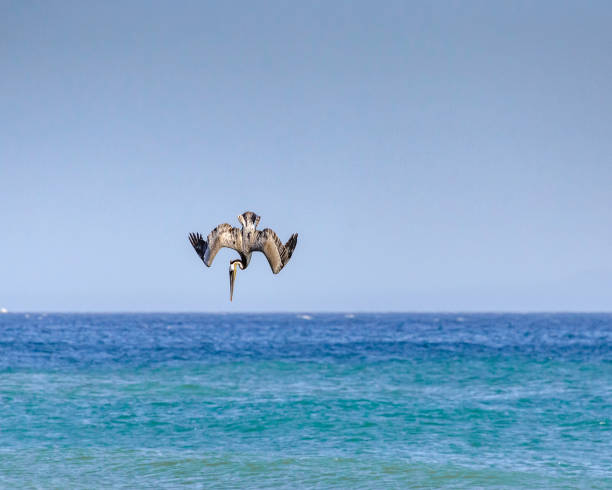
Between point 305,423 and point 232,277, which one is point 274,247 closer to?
point 232,277

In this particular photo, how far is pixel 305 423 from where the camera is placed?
108ft

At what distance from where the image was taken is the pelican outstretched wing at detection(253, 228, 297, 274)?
11.4 metres

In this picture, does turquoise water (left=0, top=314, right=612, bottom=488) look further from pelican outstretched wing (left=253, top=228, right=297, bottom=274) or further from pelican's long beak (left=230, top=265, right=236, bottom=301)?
pelican's long beak (left=230, top=265, right=236, bottom=301)

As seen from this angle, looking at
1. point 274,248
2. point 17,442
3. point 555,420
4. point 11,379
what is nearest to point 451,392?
point 555,420

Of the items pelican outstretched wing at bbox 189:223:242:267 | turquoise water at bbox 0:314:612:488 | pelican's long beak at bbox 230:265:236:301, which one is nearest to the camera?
pelican's long beak at bbox 230:265:236:301

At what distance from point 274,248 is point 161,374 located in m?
40.5

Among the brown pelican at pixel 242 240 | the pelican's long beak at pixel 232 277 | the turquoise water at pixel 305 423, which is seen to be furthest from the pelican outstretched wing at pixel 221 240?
the turquoise water at pixel 305 423

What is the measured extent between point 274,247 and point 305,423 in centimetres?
2260

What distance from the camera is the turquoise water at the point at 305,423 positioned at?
82.0ft

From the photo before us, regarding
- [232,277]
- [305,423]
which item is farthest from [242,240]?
[305,423]

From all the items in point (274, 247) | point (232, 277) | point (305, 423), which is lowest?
point (305, 423)

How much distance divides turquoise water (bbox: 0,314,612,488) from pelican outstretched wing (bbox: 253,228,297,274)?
13947mm

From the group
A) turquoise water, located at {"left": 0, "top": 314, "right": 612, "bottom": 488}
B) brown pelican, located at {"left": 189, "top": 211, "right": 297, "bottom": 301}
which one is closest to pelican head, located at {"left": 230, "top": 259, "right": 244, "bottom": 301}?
brown pelican, located at {"left": 189, "top": 211, "right": 297, "bottom": 301}

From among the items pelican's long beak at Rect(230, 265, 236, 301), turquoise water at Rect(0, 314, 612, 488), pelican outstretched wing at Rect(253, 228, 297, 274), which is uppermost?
pelican outstretched wing at Rect(253, 228, 297, 274)
